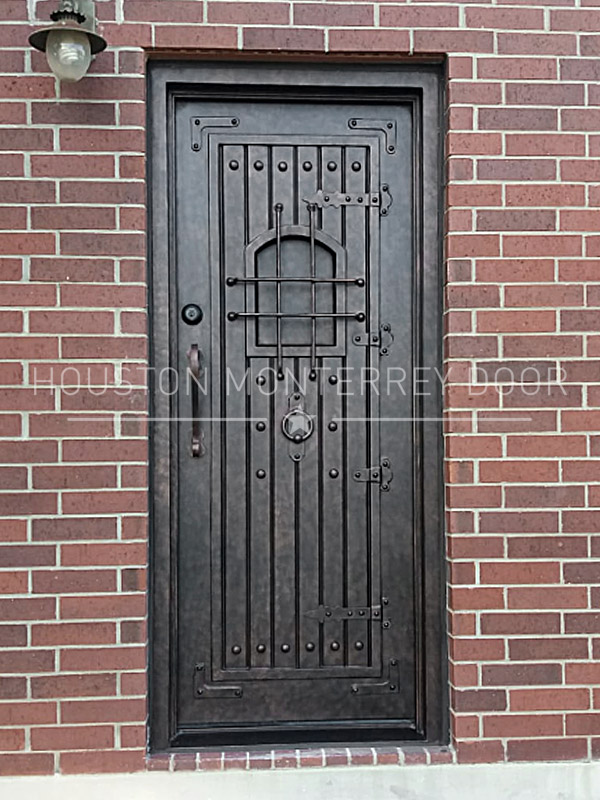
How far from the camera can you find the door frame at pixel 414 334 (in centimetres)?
288

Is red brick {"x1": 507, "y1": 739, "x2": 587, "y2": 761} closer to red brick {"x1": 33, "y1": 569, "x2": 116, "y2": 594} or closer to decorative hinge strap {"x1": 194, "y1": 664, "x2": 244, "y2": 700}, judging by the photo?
decorative hinge strap {"x1": 194, "y1": 664, "x2": 244, "y2": 700}

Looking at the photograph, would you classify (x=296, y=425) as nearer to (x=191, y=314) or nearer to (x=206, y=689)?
(x=191, y=314)

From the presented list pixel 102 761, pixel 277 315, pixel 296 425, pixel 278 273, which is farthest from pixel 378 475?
pixel 102 761

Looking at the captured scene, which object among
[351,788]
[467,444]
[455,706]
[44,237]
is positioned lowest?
[351,788]

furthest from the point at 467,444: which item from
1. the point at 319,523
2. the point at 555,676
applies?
the point at 555,676

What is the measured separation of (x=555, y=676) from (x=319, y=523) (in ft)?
3.09

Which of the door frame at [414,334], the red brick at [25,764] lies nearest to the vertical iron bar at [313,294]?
the door frame at [414,334]

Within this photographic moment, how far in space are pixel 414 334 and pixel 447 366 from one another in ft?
0.59

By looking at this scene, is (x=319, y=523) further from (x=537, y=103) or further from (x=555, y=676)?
(x=537, y=103)

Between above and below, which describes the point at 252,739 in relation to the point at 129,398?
below

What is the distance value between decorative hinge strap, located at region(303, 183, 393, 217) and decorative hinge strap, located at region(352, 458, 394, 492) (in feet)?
2.92

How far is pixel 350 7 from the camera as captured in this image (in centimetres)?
283

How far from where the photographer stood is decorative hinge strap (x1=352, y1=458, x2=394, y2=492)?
116 inches

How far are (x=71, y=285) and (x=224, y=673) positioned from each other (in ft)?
4.65
